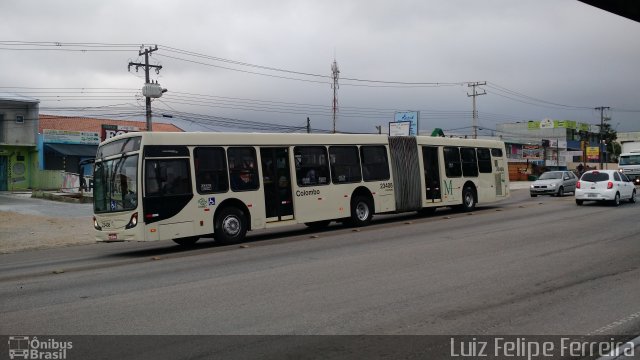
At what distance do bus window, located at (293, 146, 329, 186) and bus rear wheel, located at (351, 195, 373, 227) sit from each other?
144cm

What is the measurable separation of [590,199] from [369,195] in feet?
36.6

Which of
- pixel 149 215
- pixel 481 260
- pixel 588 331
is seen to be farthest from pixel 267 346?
pixel 149 215

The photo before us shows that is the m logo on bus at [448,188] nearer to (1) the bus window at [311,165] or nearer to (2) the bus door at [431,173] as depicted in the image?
(2) the bus door at [431,173]

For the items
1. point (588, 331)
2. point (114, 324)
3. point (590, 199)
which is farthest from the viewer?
point (590, 199)

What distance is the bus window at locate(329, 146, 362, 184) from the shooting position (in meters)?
17.7

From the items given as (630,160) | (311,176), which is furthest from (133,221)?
(630,160)

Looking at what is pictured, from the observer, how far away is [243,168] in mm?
15328

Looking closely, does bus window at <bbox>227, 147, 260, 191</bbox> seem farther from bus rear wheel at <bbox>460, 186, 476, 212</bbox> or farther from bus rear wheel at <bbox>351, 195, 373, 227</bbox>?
bus rear wheel at <bbox>460, 186, 476, 212</bbox>

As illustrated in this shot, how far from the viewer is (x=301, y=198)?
16.5 m

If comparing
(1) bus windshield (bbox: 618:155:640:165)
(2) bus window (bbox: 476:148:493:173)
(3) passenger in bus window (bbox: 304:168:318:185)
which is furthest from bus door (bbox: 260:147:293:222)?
(1) bus windshield (bbox: 618:155:640:165)

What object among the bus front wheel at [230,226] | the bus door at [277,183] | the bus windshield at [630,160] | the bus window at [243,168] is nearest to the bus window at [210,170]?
the bus window at [243,168]

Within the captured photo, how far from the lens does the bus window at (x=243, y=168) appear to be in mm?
15094

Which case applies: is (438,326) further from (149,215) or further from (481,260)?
(149,215)

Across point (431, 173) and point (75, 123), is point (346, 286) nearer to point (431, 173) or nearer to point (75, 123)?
point (431, 173)
